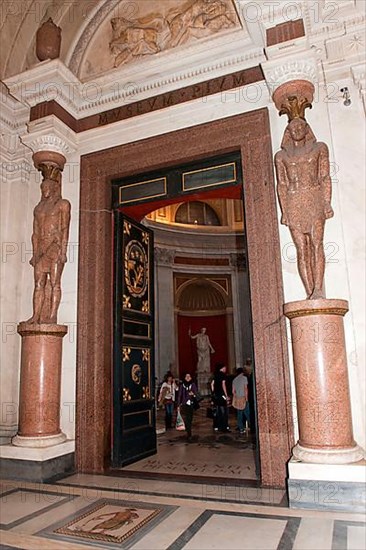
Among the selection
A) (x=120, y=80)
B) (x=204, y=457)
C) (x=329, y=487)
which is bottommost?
(x=204, y=457)

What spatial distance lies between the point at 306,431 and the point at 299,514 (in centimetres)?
62

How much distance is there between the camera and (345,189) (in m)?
4.34

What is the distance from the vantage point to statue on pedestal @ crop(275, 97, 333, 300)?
3.95 meters

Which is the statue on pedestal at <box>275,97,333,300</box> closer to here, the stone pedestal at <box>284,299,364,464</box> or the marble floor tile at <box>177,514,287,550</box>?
the stone pedestal at <box>284,299,364,464</box>

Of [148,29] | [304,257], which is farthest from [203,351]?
[304,257]

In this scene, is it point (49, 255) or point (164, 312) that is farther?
point (164, 312)

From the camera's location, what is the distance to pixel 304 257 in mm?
3994

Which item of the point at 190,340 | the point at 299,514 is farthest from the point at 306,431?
the point at 190,340

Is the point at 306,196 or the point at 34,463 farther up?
the point at 306,196

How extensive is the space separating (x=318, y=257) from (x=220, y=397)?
4.49 metres

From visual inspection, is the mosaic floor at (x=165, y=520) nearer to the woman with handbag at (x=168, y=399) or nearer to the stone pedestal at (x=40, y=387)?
the stone pedestal at (x=40, y=387)

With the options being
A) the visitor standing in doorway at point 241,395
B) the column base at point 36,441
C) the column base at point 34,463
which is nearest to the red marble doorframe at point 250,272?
the column base at point 34,463

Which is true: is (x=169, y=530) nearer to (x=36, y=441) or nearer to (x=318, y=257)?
(x=36, y=441)

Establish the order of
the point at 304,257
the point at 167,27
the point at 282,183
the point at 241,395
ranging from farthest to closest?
the point at 241,395 < the point at 167,27 < the point at 282,183 < the point at 304,257
